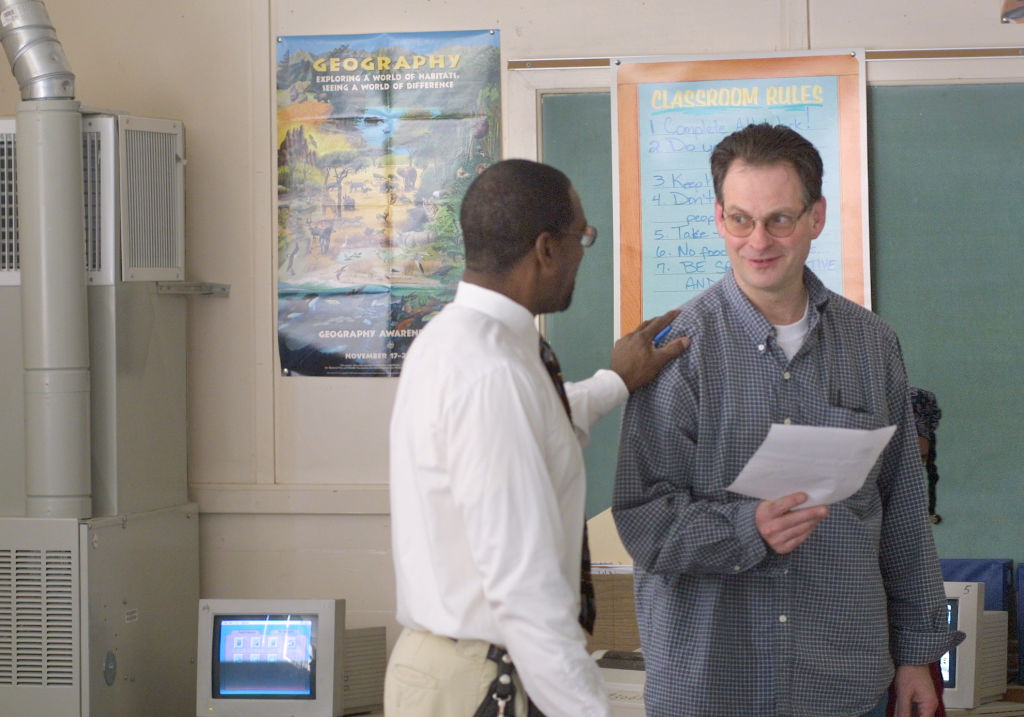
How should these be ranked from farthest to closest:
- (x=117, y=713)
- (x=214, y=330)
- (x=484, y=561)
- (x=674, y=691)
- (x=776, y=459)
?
(x=214, y=330) < (x=117, y=713) < (x=674, y=691) < (x=776, y=459) < (x=484, y=561)

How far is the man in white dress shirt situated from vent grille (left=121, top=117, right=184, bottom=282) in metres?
1.96

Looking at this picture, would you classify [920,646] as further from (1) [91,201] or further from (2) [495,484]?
(1) [91,201]

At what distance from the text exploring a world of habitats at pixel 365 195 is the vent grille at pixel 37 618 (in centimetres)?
93

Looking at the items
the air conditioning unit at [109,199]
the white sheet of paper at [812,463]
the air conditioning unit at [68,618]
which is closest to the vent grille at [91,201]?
the air conditioning unit at [109,199]

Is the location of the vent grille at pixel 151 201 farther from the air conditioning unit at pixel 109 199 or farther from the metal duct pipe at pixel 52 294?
the metal duct pipe at pixel 52 294

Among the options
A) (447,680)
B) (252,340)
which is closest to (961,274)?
(252,340)

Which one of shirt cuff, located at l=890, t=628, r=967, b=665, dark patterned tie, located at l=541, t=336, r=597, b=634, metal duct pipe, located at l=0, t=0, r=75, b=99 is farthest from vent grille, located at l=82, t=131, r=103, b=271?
shirt cuff, located at l=890, t=628, r=967, b=665

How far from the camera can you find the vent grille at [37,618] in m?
3.03

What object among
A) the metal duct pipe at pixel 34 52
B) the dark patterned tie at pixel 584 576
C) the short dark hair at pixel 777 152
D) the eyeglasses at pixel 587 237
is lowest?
the dark patterned tie at pixel 584 576

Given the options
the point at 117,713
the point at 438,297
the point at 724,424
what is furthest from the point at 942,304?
the point at 117,713

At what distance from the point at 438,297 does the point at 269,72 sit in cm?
89

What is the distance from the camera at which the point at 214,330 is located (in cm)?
362

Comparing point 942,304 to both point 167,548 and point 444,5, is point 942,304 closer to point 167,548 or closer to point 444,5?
point 444,5

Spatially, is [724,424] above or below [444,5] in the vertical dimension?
below
